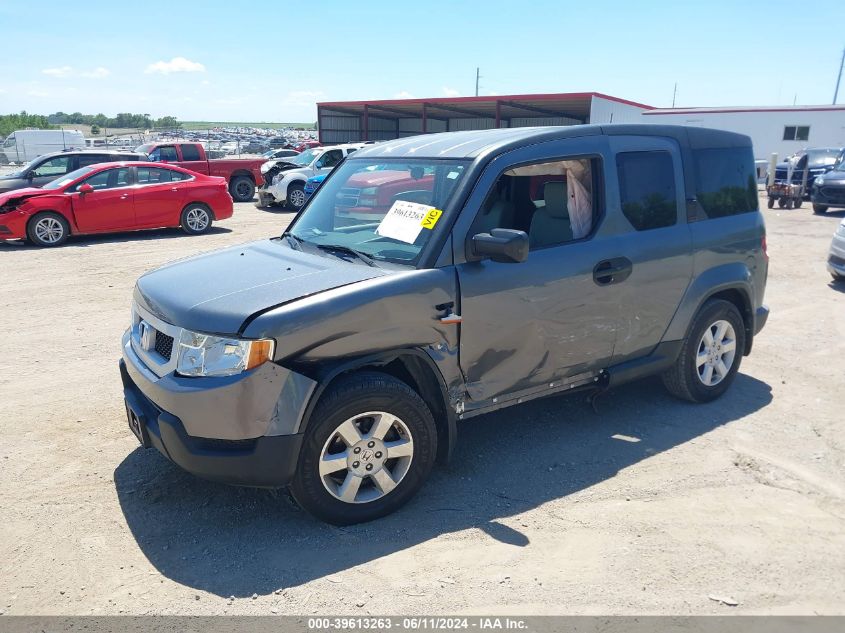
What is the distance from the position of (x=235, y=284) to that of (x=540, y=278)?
176 centimetres

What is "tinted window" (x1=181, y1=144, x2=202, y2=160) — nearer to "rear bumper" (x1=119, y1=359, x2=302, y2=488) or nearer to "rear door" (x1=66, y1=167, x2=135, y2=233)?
"rear door" (x1=66, y1=167, x2=135, y2=233)

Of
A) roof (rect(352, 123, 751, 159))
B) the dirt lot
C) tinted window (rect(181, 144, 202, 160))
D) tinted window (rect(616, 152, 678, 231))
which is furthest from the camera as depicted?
tinted window (rect(181, 144, 202, 160))

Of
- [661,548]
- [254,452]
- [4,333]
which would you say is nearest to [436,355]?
[254,452]

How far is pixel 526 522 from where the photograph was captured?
3.64 meters

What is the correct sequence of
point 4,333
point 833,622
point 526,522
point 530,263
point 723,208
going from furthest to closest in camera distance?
1. point 4,333
2. point 723,208
3. point 530,263
4. point 526,522
5. point 833,622

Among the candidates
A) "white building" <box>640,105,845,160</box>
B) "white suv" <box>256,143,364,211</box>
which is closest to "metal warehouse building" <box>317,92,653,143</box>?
"white building" <box>640,105,845,160</box>

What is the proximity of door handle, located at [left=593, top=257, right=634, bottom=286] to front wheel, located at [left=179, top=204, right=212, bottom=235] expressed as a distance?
1144 centimetres

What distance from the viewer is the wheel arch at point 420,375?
3.48 metres

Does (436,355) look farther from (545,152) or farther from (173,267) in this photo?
(173,267)

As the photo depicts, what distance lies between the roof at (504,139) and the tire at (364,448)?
5.07 feet

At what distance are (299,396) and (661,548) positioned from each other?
197 centimetres

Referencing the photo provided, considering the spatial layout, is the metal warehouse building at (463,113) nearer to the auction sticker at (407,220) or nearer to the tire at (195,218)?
the tire at (195,218)

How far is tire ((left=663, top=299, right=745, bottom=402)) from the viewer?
508 cm

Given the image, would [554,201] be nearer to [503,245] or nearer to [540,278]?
[540,278]
